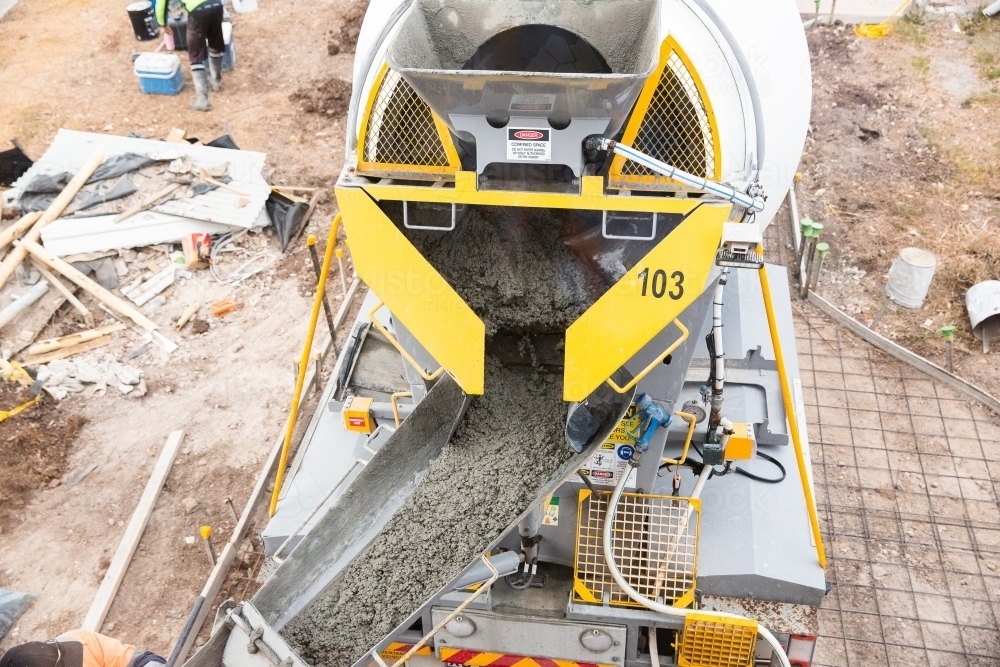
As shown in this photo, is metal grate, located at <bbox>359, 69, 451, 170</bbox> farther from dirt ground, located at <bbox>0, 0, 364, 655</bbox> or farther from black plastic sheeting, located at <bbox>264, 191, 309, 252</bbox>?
black plastic sheeting, located at <bbox>264, 191, 309, 252</bbox>

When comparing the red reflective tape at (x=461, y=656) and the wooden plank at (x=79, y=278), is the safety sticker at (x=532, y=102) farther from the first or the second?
the wooden plank at (x=79, y=278)

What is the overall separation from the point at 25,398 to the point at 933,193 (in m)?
8.93

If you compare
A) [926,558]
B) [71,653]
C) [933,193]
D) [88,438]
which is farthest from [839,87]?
[71,653]

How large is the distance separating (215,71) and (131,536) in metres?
7.29

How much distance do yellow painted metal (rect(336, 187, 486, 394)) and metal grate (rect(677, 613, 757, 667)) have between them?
1.56 meters

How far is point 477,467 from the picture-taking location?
3.80 metres

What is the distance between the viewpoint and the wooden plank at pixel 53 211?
25.5 feet

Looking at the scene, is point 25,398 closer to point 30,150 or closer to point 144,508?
point 144,508

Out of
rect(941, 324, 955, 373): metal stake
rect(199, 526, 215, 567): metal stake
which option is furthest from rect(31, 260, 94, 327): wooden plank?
rect(941, 324, 955, 373): metal stake

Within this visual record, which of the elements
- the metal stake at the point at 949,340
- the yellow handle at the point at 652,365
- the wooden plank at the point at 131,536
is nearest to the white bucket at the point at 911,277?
the metal stake at the point at 949,340

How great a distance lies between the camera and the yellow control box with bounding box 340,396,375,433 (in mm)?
4668

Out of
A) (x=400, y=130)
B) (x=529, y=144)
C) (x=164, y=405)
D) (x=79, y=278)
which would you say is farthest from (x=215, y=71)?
(x=529, y=144)

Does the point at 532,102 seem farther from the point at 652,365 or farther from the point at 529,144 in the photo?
the point at 652,365

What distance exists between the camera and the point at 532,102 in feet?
10.1
